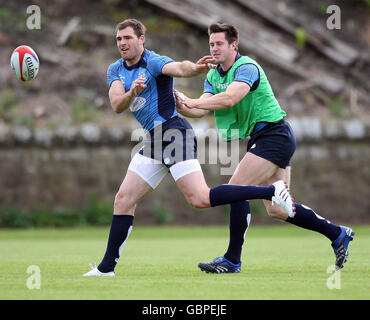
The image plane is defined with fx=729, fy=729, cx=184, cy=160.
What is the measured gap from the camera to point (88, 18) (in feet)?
68.3

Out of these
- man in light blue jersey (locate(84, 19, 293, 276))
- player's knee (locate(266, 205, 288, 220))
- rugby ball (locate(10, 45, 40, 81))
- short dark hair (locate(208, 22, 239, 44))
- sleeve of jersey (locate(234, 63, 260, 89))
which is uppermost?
short dark hair (locate(208, 22, 239, 44))

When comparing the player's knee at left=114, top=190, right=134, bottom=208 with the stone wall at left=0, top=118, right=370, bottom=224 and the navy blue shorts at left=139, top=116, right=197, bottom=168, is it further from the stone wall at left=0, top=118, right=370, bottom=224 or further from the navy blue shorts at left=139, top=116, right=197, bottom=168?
the stone wall at left=0, top=118, right=370, bottom=224

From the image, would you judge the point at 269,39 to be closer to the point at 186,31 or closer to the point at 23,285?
the point at 186,31

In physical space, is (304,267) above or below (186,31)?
below

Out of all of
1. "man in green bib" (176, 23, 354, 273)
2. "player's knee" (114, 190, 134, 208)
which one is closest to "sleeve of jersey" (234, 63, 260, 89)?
"man in green bib" (176, 23, 354, 273)

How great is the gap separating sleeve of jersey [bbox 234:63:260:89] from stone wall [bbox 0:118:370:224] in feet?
28.7

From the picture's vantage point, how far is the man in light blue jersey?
6812 millimetres

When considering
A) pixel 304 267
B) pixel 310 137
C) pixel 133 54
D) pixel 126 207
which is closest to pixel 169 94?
pixel 133 54

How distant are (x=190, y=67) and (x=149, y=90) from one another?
642 millimetres

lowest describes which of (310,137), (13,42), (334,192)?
(334,192)

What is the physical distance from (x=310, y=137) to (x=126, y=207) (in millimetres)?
10161

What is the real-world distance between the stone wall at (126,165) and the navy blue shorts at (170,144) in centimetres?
878

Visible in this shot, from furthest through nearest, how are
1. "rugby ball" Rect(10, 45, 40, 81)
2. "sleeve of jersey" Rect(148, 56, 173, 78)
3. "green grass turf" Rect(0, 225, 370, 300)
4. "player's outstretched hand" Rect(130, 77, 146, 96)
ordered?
"rugby ball" Rect(10, 45, 40, 81), "sleeve of jersey" Rect(148, 56, 173, 78), "player's outstretched hand" Rect(130, 77, 146, 96), "green grass turf" Rect(0, 225, 370, 300)

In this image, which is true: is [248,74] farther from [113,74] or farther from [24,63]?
[24,63]
